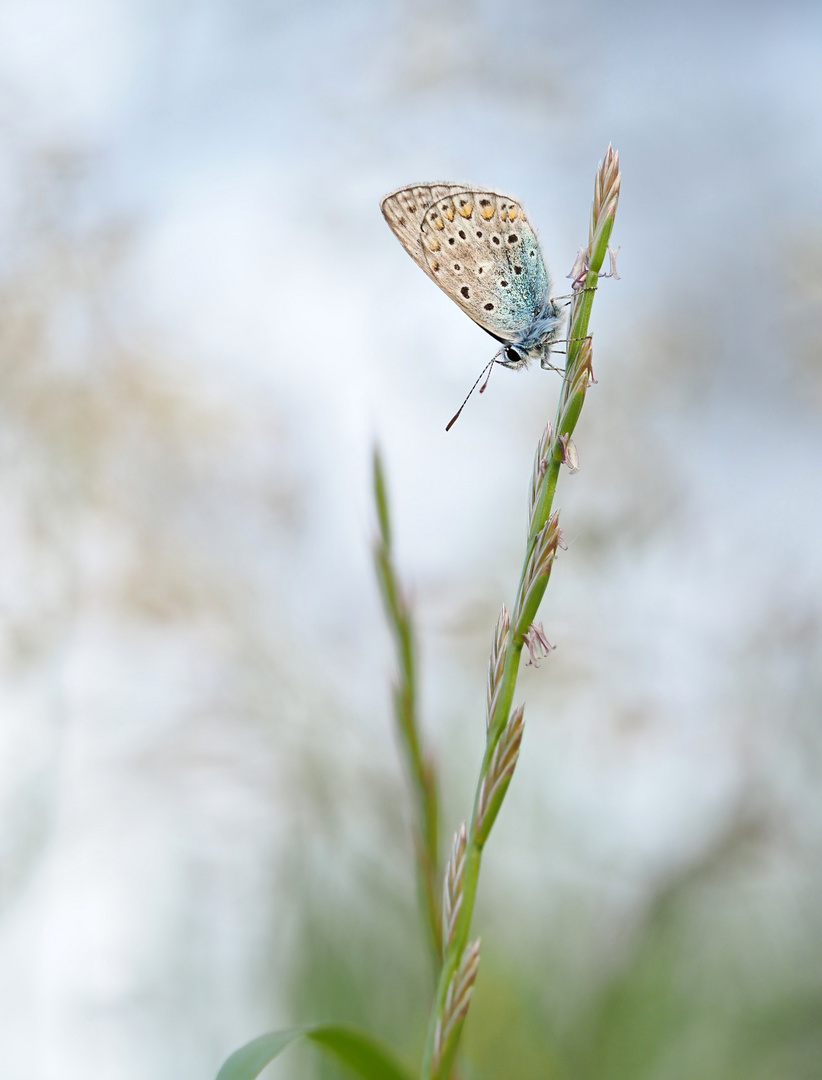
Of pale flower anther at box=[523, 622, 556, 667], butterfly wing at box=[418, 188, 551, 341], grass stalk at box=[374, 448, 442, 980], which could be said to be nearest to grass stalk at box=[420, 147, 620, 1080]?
pale flower anther at box=[523, 622, 556, 667]

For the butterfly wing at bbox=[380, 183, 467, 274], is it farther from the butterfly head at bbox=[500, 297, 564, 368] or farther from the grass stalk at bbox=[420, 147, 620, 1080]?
the grass stalk at bbox=[420, 147, 620, 1080]

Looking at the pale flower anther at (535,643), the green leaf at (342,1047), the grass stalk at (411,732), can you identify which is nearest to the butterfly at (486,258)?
the grass stalk at (411,732)

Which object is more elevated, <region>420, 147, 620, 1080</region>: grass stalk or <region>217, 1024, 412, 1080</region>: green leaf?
<region>420, 147, 620, 1080</region>: grass stalk

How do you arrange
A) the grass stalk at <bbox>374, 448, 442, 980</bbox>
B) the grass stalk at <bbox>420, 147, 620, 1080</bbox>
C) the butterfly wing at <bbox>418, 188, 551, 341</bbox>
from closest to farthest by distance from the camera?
the grass stalk at <bbox>420, 147, 620, 1080</bbox>
the grass stalk at <bbox>374, 448, 442, 980</bbox>
the butterfly wing at <bbox>418, 188, 551, 341</bbox>

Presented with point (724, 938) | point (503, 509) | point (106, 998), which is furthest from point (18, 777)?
point (503, 509)

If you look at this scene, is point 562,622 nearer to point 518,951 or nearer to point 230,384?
point 518,951

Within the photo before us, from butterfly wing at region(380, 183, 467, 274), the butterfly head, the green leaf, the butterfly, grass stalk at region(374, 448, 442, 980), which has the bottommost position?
the green leaf
